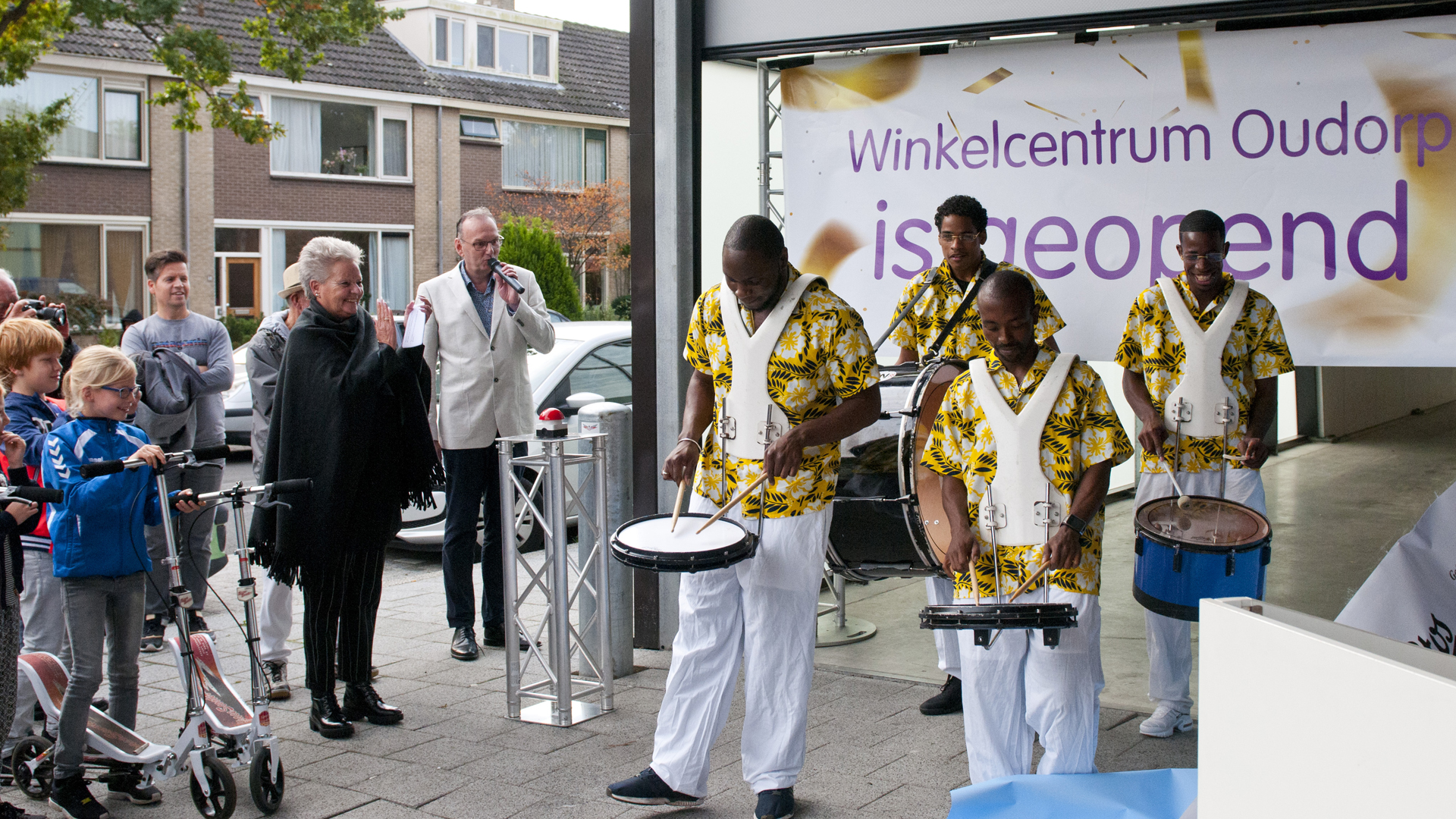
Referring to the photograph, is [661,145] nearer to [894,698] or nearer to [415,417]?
[415,417]

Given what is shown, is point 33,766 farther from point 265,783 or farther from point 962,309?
point 962,309

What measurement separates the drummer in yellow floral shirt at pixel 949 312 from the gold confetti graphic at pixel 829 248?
1.58 ft

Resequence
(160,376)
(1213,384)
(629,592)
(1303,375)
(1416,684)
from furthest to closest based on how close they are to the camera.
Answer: (1303,375) → (160,376) → (629,592) → (1213,384) → (1416,684)

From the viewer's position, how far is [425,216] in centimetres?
3098

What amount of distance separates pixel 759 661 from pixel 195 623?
6.27 ft

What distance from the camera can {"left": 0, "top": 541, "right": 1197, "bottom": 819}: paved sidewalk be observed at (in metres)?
4.30

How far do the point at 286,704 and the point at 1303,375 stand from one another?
11.0m

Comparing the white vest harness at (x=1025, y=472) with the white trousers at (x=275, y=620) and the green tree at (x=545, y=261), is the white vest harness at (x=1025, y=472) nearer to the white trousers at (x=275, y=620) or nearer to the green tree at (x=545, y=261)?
the white trousers at (x=275, y=620)

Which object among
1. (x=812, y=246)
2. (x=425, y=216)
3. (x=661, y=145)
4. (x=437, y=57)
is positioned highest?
(x=437, y=57)

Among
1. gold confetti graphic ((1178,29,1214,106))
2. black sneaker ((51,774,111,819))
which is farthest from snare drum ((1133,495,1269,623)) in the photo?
black sneaker ((51,774,111,819))

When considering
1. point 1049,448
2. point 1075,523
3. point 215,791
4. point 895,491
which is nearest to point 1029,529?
point 1075,523

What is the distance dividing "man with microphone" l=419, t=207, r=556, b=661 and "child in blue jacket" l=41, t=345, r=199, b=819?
205cm

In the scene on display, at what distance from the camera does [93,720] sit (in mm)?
4309

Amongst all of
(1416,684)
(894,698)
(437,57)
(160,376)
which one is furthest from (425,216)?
(1416,684)
